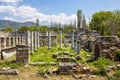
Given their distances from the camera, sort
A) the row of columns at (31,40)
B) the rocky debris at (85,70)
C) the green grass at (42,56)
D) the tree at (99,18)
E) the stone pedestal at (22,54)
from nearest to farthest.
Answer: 1. the rocky debris at (85,70)
2. the stone pedestal at (22,54)
3. the green grass at (42,56)
4. the row of columns at (31,40)
5. the tree at (99,18)

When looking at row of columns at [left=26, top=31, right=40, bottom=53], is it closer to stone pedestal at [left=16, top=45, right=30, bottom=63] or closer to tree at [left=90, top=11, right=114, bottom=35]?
stone pedestal at [left=16, top=45, right=30, bottom=63]

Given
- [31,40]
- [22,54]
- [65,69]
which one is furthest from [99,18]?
[65,69]

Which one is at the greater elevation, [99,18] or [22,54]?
[99,18]

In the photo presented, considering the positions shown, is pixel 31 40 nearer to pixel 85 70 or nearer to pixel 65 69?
pixel 65 69

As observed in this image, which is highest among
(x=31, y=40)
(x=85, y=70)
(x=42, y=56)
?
(x=31, y=40)

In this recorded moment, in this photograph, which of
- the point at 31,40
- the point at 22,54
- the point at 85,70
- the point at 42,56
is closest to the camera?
the point at 85,70

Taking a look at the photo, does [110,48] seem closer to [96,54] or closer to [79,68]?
[96,54]

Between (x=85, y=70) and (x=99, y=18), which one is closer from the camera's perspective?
(x=85, y=70)

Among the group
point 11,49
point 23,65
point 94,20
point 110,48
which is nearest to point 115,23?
point 94,20

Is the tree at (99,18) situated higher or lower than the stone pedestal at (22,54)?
higher

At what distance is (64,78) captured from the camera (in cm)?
1152

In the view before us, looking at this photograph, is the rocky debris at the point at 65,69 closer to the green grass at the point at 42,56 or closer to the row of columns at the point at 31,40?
the green grass at the point at 42,56

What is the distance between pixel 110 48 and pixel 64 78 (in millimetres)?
8302

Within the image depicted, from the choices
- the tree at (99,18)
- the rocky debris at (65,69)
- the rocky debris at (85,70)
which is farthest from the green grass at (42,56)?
the tree at (99,18)
